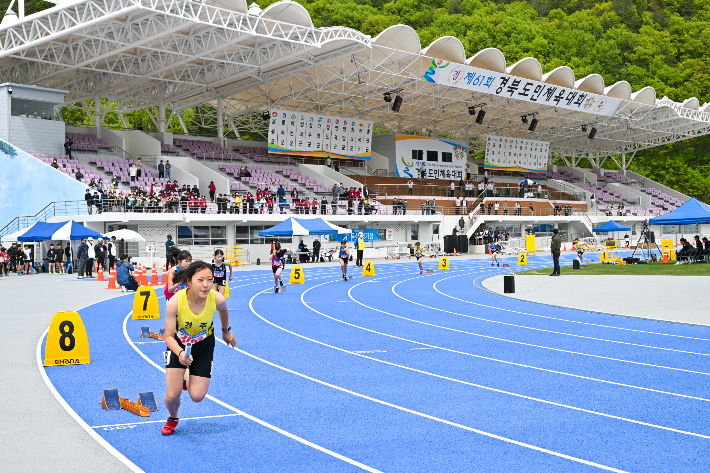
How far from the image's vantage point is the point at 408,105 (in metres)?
55.5

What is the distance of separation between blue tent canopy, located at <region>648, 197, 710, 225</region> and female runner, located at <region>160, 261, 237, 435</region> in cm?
3096

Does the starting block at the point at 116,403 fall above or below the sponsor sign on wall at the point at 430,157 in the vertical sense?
below

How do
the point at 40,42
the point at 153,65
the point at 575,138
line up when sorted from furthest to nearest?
the point at 575,138, the point at 153,65, the point at 40,42

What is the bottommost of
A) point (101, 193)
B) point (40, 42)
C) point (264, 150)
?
point (101, 193)

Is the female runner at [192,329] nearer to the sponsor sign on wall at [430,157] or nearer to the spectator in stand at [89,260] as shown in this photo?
the spectator in stand at [89,260]

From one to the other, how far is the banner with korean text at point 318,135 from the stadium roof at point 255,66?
1.33m

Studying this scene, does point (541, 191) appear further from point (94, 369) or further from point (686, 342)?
point (94, 369)

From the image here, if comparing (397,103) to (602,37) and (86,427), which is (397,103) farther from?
(602,37)

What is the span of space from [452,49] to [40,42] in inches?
989

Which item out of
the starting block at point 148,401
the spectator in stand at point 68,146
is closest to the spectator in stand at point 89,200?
the spectator in stand at point 68,146

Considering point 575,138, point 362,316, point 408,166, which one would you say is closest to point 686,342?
point 362,316

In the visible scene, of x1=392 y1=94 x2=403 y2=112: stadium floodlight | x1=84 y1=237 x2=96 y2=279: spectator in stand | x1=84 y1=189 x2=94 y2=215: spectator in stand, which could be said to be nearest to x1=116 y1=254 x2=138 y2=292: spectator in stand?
x1=84 y1=237 x2=96 y2=279: spectator in stand

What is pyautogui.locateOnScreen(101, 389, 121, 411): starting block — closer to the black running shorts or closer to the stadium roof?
the black running shorts

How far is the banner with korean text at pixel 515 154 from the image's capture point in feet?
207
